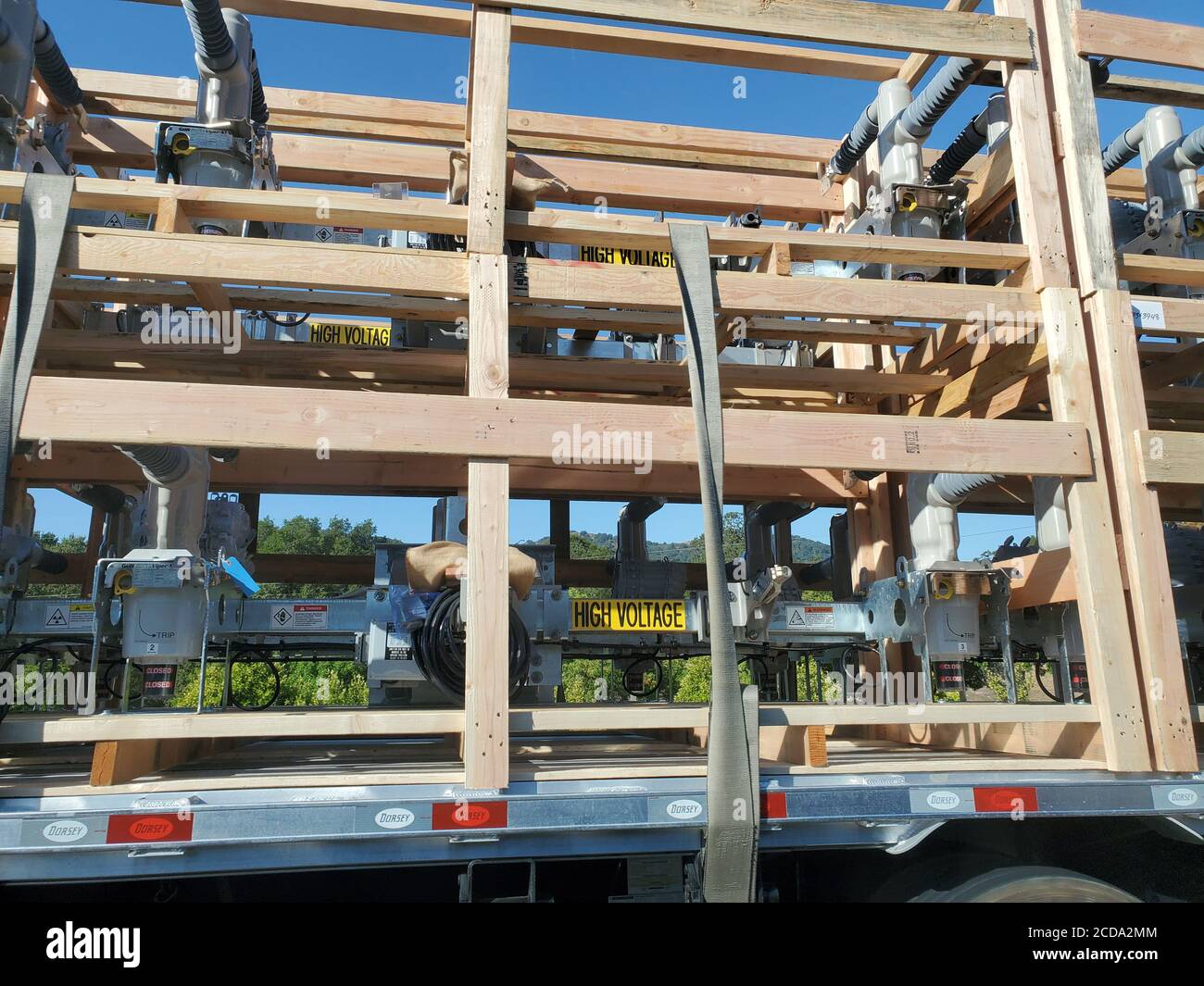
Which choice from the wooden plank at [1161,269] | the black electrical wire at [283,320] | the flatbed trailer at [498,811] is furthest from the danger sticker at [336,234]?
the wooden plank at [1161,269]

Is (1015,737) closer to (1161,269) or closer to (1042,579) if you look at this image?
(1042,579)

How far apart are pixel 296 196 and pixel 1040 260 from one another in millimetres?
2782

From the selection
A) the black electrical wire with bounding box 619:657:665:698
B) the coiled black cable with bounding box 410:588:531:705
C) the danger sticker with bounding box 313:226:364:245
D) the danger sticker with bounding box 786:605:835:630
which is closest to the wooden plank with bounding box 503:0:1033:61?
the danger sticker with bounding box 313:226:364:245

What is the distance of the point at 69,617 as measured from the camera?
3.58 m

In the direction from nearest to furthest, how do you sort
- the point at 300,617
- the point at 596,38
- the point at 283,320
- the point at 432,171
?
the point at 300,617
the point at 596,38
the point at 432,171
the point at 283,320

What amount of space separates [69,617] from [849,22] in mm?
3996

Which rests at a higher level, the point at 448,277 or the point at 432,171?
the point at 432,171

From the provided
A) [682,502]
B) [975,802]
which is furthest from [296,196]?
[682,502]

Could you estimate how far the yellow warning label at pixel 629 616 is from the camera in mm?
3840

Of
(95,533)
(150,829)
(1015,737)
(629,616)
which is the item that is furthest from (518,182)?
(95,533)

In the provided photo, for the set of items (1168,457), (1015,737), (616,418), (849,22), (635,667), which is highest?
(849,22)
